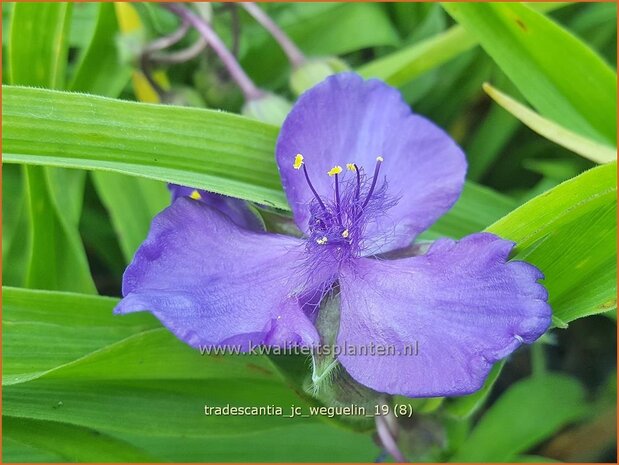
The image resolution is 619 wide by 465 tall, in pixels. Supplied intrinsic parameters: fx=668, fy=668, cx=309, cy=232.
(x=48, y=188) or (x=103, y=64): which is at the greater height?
(x=103, y=64)

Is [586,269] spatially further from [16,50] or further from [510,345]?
[16,50]

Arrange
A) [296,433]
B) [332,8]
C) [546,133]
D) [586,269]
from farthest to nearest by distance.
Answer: [332,8] < [296,433] < [546,133] < [586,269]

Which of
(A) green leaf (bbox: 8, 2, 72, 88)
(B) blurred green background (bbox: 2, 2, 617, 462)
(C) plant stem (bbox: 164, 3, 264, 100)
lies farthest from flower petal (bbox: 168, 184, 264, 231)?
(A) green leaf (bbox: 8, 2, 72, 88)

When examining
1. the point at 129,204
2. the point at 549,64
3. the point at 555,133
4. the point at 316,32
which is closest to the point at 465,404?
the point at 555,133

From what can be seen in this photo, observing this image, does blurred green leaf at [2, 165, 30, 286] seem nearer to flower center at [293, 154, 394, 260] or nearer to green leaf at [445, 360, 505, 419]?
flower center at [293, 154, 394, 260]

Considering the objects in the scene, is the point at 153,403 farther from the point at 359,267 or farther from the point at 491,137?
the point at 491,137

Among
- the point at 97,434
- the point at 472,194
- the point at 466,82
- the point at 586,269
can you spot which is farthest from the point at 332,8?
the point at 97,434

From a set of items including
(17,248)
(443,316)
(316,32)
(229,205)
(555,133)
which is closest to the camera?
(443,316)
